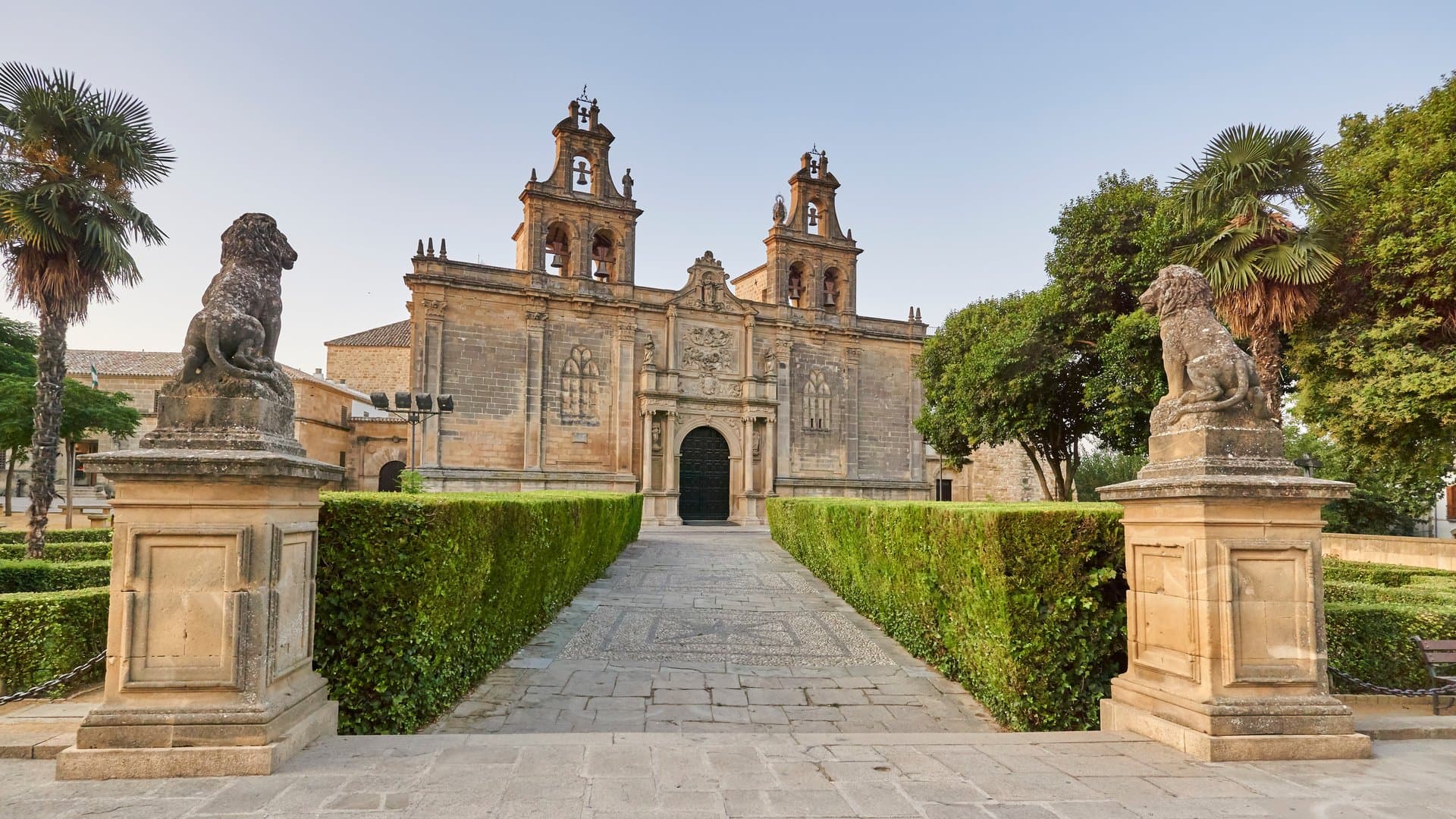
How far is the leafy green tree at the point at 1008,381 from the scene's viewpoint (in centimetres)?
1727

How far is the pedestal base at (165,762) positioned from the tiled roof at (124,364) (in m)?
28.2

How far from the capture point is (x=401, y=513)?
466 centimetres

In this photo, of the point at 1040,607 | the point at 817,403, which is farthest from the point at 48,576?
the point at 817,403

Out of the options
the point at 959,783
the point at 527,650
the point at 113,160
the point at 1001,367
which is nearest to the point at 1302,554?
the point at 959,783

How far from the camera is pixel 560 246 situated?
25.7 meters

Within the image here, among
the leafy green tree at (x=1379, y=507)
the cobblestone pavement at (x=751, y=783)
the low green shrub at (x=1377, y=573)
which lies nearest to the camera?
the cobblestone pavement at (x=751, y=783)

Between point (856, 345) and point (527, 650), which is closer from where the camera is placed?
point (527, 650)

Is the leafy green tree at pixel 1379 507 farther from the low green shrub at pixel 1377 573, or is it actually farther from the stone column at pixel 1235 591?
the stone column at pixel 1235 591

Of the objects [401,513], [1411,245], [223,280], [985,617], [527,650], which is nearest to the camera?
[223,280]

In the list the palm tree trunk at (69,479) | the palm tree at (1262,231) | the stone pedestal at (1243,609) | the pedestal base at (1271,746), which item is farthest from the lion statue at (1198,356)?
the palm tree trunk at (69,479)

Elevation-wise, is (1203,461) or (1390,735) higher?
(1203,461)

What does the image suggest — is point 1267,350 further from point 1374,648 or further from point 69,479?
point 69,479

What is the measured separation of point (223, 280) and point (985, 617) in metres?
5.56

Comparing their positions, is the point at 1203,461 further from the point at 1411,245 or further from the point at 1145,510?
the point at 1411,245
